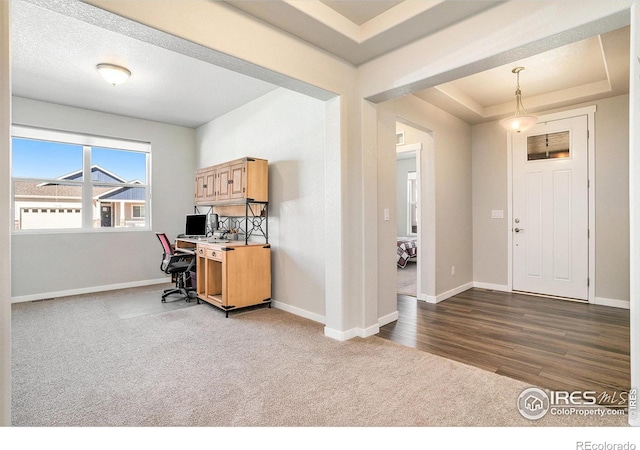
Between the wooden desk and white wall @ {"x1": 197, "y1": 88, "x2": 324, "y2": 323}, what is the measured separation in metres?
0.21

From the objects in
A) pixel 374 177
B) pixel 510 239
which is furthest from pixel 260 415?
pixel 510 239

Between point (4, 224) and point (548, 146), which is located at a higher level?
point (548, 146)

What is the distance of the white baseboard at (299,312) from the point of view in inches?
143

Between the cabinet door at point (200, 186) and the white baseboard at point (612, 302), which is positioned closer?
the white baseboard at point (612, 302)

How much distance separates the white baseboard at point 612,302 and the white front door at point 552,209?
129 mm

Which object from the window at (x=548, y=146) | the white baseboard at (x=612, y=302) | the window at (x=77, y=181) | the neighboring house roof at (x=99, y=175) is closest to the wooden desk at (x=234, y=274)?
the window at (x=77, y=181)

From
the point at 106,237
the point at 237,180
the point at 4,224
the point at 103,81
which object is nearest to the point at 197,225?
the point at 106,237

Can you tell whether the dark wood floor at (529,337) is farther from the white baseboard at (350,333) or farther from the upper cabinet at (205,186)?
the upper cabinet at (205,186)

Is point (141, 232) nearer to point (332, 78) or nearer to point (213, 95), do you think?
point (213, 95)

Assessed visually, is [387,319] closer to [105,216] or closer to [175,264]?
[175,264]

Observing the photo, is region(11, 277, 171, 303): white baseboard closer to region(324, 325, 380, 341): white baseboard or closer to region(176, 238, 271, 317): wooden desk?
region(176, 238, 271, 317): wooden desk

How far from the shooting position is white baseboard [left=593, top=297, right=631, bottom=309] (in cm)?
392

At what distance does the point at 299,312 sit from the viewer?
3.85m

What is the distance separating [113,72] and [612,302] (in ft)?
21.1
